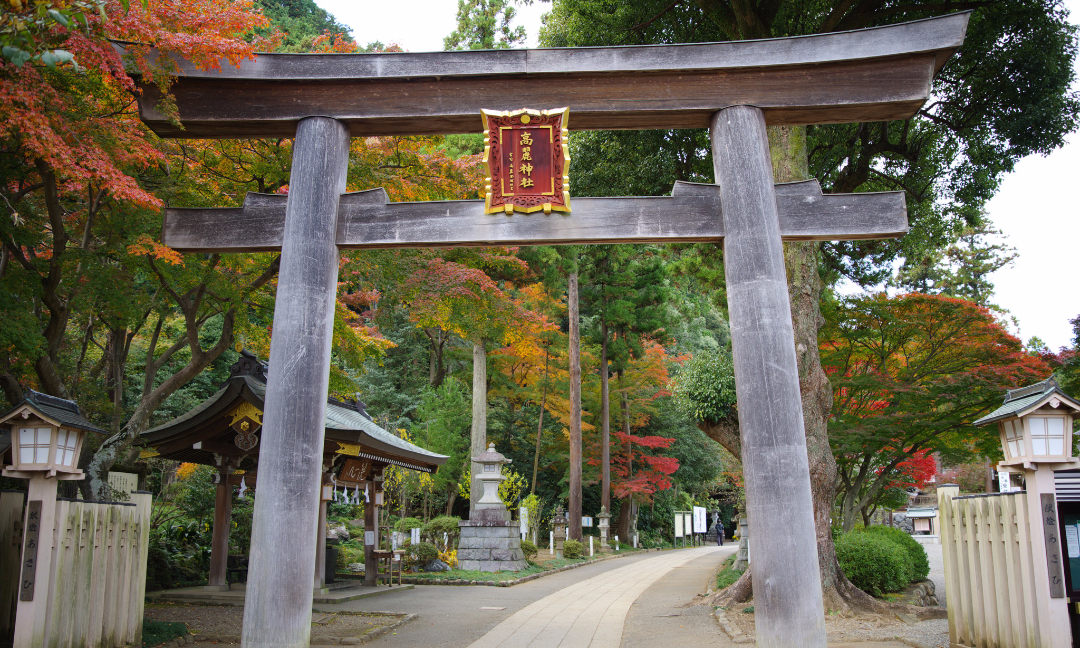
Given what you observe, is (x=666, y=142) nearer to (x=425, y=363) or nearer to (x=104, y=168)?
(x=104, y=168)

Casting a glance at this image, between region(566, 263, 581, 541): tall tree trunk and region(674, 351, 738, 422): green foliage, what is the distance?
8.82m

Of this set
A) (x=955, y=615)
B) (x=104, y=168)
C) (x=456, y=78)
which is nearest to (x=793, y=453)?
(x=955, y=615)

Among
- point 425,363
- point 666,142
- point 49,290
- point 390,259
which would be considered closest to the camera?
point 49,290

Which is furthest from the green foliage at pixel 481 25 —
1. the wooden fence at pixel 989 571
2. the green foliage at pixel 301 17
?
the wooden fence at pixel 989 571

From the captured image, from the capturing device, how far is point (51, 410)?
529cm

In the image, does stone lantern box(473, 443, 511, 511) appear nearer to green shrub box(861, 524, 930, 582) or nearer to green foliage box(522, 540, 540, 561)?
green foliage box(522, 540, 540, 561)

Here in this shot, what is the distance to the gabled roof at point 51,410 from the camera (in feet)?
16.7

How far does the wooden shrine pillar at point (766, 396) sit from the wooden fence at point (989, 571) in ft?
5.98

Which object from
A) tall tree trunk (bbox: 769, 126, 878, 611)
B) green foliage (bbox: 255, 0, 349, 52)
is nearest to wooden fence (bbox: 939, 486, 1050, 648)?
tall tree trunk (bbox: 769, 126, 878, 611)

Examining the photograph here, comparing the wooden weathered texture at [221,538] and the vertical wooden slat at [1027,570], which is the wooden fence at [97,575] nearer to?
the wooden weathered texture at [221,538]

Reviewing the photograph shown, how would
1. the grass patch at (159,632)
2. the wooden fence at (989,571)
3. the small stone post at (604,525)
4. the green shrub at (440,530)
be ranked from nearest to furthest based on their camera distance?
the wooden fence at (989,571) < the grass patch at (159,632) < the green shrub at (440,530) < the small stone post at (604,525)

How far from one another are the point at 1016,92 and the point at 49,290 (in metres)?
13.2

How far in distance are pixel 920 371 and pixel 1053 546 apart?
267 inches

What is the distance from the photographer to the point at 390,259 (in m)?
9.94
